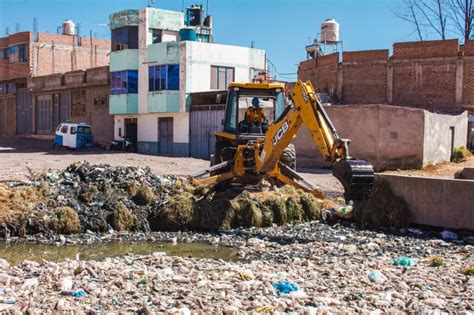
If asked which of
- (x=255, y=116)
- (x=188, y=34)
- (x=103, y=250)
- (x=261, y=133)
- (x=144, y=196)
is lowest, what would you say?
(x=103, y=250)

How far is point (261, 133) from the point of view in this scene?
14.1 meters

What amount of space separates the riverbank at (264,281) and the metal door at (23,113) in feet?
136

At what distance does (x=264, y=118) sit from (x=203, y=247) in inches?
146

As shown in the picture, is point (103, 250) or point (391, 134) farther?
point (391, 134)

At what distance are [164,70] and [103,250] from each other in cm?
2523

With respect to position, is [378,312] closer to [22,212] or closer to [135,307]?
[135,307]

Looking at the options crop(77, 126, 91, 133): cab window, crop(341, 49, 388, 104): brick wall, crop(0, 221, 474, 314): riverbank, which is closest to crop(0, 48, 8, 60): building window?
crop(77, 126, 91, 133): cab window

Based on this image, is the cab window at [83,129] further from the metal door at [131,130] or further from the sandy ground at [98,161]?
the metal door at [131,130]

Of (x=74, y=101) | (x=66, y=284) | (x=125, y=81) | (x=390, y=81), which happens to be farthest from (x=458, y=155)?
(x=74, y=101)

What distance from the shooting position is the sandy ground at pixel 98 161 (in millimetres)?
22031

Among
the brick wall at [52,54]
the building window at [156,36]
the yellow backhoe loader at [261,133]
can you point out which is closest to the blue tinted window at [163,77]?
the building window at [156,36]

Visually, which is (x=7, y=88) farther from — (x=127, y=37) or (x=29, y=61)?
(x=127, y=37)

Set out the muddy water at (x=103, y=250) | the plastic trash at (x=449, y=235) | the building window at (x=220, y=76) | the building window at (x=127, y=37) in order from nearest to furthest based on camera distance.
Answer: the muddy water at (x=103, y=250) → the plastic trash at (x=449, y=235) → the building window at (x=220, y=76) → the building window at (x=127, y=37)

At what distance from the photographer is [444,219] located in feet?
41.8
